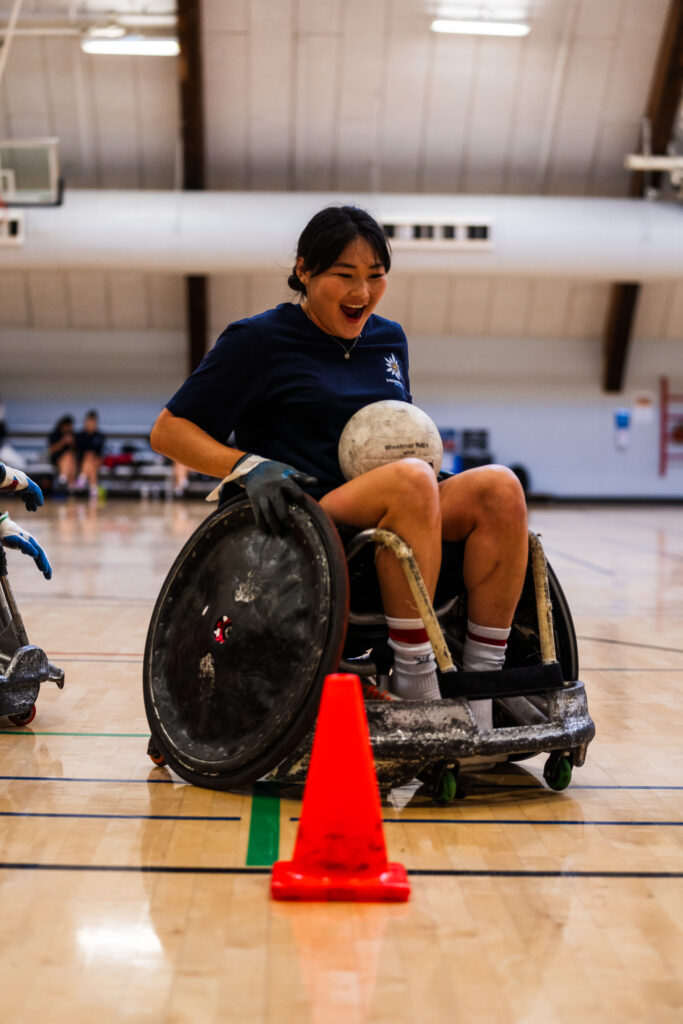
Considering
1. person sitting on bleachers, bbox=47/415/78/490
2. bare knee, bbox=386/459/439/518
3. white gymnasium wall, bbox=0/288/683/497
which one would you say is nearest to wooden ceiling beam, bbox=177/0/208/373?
white gymnasium wall, bbox=0/288/683/497

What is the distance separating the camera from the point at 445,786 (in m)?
2.40

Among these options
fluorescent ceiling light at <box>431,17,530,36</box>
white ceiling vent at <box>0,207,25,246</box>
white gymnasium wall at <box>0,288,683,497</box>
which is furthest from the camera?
white gymnasium wall at <box>0,288,683,497</box>

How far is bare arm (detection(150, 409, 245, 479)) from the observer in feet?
8.60

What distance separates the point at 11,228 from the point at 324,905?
12.3m

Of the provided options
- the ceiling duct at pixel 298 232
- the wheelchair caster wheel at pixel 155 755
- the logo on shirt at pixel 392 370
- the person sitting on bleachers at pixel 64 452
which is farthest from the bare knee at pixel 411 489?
the person sitting on bleachers at pixel 64 452

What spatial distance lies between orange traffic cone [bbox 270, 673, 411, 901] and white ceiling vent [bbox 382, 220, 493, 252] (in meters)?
11.5

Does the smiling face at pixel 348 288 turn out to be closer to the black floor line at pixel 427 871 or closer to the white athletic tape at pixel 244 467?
the white athletic tape at pixel 244 467

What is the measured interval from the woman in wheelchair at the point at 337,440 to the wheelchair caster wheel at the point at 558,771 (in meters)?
0.20

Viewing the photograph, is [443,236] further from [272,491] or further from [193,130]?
[272,491]

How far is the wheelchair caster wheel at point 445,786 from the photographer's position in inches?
94.1

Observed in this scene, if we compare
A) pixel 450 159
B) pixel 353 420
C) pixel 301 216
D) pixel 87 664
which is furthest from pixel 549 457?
pixel 353 420

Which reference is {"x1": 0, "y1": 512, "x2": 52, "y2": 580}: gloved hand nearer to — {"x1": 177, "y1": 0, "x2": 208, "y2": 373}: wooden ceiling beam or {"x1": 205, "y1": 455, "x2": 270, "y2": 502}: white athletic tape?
{"x1": 205, "y1": 455, "x2": 270, "y2": 502}: white athletic tape

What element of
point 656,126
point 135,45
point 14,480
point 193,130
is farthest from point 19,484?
point 656,126

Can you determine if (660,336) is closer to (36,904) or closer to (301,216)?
(301,216)
